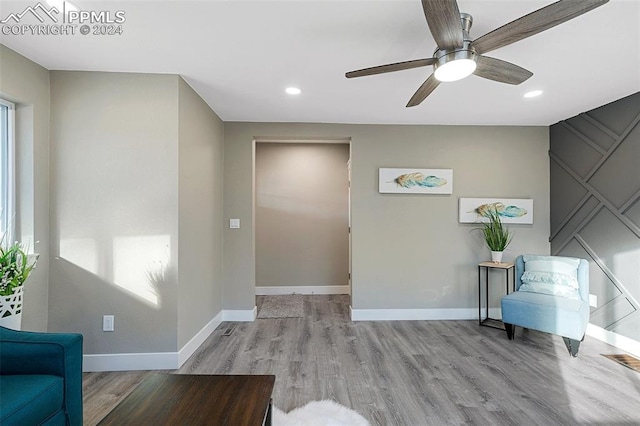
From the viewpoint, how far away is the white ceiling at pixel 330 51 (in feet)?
5.91

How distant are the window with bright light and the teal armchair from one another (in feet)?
3.63

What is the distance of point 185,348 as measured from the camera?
272 centimetres

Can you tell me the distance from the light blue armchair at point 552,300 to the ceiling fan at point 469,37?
2.16 meters

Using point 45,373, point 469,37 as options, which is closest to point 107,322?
point 45,373

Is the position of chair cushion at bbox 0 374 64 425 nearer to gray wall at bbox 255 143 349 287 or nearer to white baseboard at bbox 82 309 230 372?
white baseboard at bbox 82 309 230 372

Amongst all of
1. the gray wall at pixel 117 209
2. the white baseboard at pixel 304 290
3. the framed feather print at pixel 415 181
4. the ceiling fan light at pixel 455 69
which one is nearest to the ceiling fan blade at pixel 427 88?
the ceiling fan light at pixel 455 69

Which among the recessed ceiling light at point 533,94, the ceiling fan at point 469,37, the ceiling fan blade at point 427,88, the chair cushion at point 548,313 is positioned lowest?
the chair cushion at point 548,313

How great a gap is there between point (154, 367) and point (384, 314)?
2612mm

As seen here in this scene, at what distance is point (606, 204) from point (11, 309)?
5155 mm

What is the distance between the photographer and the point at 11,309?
1.88 meters

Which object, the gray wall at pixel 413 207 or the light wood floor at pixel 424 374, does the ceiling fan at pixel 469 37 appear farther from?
the light wood floor at pixel 424 374

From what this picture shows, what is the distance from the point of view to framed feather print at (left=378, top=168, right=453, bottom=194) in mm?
3926

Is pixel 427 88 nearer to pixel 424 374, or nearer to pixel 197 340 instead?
pixel 424 374

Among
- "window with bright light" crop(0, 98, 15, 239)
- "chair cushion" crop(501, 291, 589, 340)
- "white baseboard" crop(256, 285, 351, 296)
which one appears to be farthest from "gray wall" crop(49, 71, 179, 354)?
"chair cushion" crop(501, 291, 589, 340)
